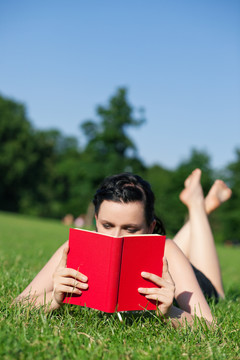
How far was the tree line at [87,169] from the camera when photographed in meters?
39.8

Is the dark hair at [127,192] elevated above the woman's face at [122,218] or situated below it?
above

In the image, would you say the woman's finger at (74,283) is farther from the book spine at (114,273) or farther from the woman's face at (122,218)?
the woman's face at (122,218)

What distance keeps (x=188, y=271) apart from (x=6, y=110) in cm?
4738

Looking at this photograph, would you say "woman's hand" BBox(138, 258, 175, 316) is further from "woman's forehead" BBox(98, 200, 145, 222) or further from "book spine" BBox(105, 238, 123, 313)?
"woman's forehead" BBox(98, 200, 145, 222)

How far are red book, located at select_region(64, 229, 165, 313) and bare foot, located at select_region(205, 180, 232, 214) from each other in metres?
2.92

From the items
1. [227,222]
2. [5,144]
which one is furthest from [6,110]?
[227,222]

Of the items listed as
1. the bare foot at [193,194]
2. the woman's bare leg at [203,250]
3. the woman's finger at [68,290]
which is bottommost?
the woman's finger at [68,290]

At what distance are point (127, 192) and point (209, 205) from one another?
262 centimetres

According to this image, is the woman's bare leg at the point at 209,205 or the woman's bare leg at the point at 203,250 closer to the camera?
the woman's bare leg at the point at 203,250

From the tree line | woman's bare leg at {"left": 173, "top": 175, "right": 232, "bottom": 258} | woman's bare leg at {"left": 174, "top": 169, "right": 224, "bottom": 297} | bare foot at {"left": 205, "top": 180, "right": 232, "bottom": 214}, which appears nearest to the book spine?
woman's bare leg at {"left": 174, "top": 169, "right": 224, "bottom": 297}

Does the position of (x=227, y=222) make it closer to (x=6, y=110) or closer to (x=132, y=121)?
(x=132, y=121)

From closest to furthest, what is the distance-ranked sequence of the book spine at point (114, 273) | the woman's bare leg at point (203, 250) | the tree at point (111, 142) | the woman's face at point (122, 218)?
the book spine at point (114, 273) → the woman's face at point (122, 218) → the woman's bare leg at point (203, 250) → the tree at point (111, 142)

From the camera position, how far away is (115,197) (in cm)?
279

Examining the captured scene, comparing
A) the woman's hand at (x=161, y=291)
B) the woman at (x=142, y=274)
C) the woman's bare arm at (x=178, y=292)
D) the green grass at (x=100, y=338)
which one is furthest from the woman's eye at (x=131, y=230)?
the green grass at (x=100, y=338)
